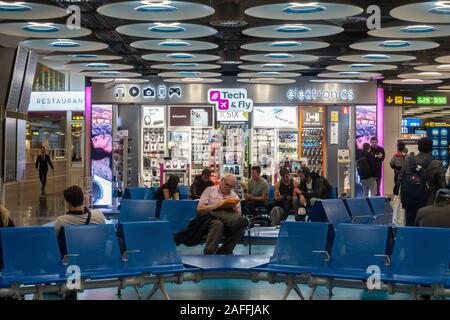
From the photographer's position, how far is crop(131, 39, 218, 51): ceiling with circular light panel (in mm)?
15516

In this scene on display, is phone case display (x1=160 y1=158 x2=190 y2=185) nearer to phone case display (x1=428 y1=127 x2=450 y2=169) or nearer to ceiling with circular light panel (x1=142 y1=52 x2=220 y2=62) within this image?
Answer: ceiling with circular light panel (x1=142 y1=52 x2=220 y2=62)

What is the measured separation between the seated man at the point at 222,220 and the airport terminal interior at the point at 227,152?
1.1 inches

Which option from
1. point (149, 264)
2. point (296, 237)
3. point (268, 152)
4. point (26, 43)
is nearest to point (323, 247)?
point (296, 237)

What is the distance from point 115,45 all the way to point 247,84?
4316 millimetres

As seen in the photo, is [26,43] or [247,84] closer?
[26,43]

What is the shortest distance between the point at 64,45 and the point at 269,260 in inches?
333

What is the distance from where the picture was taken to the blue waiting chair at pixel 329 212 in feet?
35.0

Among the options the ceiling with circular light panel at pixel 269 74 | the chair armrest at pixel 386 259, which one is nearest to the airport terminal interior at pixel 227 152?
the chair armrest at pixel 386 259

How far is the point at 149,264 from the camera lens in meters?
8.18

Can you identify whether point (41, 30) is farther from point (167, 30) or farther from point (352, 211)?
point (352, 211)

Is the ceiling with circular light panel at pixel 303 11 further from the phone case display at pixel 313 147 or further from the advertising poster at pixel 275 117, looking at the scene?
the phone case display at pixel 313 147

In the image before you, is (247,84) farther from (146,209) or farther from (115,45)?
(146,209)

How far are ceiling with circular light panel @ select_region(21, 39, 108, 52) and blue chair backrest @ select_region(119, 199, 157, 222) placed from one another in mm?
4625

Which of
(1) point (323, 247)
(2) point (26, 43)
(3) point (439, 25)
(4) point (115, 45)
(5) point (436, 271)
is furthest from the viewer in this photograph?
(4) point (115, 45)
